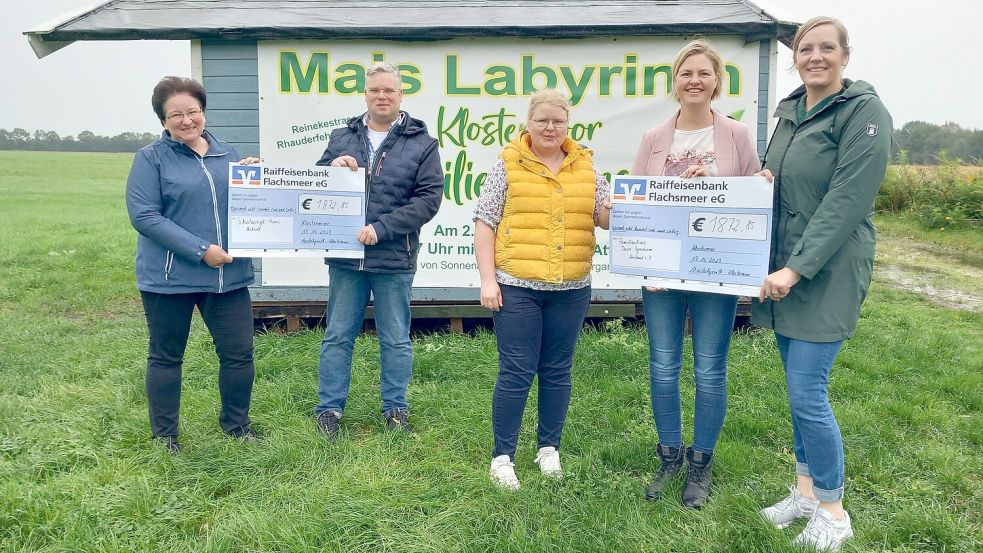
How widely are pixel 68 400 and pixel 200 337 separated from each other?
57.7 inches

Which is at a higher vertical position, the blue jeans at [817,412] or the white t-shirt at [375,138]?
the white t-shirt at [375,138]

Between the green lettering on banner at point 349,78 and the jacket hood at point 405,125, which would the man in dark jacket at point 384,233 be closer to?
the jacket hood at point 405,125

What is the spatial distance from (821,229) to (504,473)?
5.97 feet

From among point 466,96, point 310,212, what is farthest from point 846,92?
point 466,96

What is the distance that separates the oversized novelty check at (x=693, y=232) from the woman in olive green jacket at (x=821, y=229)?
0.32 feet

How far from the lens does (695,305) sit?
3.04 meters

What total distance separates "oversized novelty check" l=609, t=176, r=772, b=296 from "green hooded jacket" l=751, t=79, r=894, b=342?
11 centimetres

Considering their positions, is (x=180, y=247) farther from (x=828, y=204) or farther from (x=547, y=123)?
(x=828, y=204)

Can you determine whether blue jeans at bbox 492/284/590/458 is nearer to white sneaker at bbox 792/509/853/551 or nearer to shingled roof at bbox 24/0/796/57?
white sneaker at bbox 792/509/853/551

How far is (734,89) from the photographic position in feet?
18.6

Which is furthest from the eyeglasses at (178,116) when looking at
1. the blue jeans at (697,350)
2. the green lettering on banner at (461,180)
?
the green lettering on banner at (461,180)

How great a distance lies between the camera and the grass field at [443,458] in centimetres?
285

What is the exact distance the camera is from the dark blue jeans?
11.4 feet

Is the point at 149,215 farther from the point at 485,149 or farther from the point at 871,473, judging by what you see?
the point at 871,473
